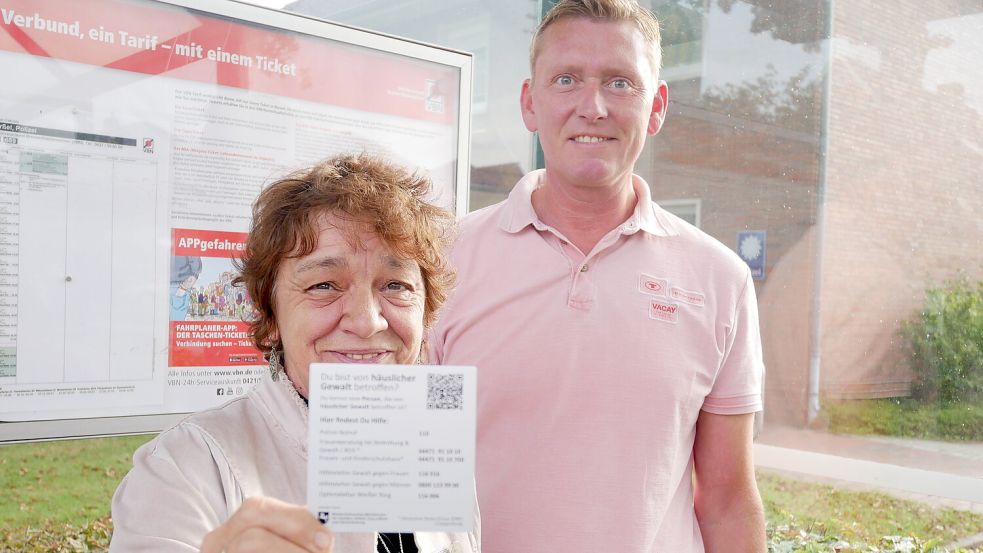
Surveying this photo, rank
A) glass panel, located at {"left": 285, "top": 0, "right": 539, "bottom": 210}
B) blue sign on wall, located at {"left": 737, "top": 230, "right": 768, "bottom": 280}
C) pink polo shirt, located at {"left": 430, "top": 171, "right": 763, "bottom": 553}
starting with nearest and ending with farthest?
1. pink polo shirt, located at {"left": 430, "top": 171, "right": 763, "bottom": 553}
2. blue sign on wall, located at {"left": 737, "top": 230, "right": 768, "bottom": 280}
3. glass panel, located at {"left": 285, "top": 0, "right": 539, "bottom": 210}

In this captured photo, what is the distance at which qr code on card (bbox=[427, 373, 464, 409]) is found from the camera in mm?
1284

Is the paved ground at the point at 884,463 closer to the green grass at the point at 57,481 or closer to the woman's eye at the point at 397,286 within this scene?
the woman's eye at the point at 397,286

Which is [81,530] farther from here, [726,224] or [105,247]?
[726,224]

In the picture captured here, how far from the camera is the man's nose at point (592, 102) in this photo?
2.22m

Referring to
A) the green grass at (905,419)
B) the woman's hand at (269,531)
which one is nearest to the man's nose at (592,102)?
the woman's hand at (269,531)

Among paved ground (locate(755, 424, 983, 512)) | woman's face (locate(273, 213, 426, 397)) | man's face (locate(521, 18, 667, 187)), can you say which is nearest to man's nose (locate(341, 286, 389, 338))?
woman's face (locate(273, 213, 426, 397))

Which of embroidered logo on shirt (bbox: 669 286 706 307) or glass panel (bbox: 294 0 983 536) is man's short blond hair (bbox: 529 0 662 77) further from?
glass panel (bbox: 294 0 983 536)

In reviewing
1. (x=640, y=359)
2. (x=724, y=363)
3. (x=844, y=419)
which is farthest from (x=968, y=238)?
(x=640, y=359)

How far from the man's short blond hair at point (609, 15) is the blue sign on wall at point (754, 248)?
6.39 feet

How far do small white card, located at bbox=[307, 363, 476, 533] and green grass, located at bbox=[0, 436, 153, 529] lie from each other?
→ 4.42 metres

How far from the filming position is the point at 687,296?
2.26m

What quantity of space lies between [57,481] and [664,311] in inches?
181

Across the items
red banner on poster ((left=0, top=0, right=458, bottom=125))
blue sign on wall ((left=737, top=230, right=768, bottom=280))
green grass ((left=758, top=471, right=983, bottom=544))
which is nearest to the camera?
red banner on poster ((left=0, top=0, right=458, bottom=125))

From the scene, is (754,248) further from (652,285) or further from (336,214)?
(336,214)
